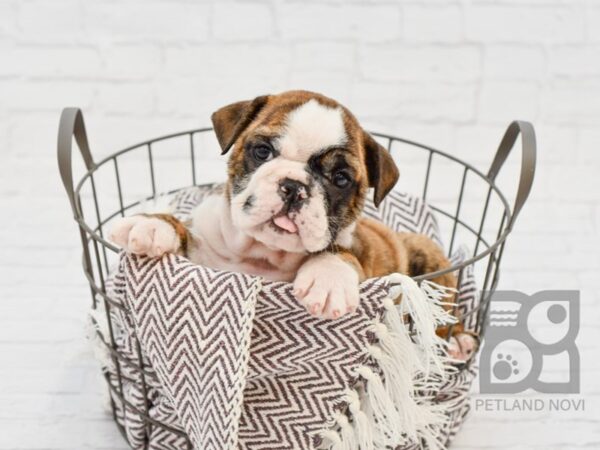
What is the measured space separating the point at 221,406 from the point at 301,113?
593mm

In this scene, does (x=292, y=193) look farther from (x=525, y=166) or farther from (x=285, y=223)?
(x=525, y=166)

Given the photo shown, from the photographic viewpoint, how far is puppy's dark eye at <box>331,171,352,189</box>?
62.9 inches

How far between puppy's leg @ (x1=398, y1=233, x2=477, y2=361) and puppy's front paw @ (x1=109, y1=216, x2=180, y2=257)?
0.72 meters

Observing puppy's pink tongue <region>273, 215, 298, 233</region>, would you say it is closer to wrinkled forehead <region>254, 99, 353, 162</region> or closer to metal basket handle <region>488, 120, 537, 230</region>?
wrinkled forehead <region>254, 99, 353, 162</region>

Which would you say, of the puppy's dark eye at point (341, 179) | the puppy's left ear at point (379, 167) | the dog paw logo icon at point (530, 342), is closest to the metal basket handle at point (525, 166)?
the puppy's left ear at point (379, 167)

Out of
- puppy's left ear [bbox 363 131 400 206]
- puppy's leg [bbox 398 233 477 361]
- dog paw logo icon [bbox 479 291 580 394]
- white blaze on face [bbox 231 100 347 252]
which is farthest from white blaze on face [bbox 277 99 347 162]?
dog paw logo icon [bbox 479 291 580 394]

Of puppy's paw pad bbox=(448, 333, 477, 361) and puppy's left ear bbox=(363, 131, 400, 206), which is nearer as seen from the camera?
puppy's left ear bbox=(363, 131, 400, 206)

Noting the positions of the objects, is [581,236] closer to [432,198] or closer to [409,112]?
[432,198]

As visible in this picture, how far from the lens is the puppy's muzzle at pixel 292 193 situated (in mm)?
1494

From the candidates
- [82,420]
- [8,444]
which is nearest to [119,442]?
[82,420]

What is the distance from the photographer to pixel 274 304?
4.76 feet

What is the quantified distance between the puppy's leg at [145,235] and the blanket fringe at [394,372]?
1.41 ft

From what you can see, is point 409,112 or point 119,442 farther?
point 409,112

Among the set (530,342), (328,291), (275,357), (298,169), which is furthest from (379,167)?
(530,342)
